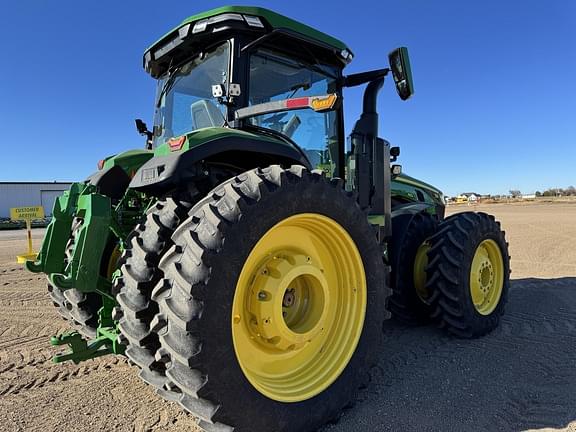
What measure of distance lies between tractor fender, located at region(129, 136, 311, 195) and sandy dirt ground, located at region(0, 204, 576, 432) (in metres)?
1.42

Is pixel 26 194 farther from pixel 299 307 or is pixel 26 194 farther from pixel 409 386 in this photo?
pixel 409 386

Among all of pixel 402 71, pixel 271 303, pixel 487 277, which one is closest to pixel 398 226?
pixel 487 277

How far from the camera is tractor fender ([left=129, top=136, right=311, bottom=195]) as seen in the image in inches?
92.5

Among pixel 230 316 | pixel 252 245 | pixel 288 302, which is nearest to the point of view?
pixel 230 316

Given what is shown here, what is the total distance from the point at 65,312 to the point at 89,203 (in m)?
1.70

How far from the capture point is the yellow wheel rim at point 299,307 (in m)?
2.40

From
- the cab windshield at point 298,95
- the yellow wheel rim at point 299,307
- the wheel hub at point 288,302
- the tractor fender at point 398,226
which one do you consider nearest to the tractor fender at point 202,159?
the cab windshield at point 298,95

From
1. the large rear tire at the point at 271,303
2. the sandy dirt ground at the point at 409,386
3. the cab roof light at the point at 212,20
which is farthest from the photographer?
the cab roof light at the point at 212,20

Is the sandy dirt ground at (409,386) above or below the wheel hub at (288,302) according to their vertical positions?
below

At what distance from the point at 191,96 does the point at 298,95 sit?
870mm

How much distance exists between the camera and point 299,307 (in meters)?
2.79

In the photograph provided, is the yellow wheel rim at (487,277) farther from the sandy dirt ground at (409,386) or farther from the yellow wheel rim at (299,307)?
the yellow wheel rim at (299,307)

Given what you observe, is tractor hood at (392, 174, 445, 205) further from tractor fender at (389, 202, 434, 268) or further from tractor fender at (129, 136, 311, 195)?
tractor fender at (129, 136, 311, 195)

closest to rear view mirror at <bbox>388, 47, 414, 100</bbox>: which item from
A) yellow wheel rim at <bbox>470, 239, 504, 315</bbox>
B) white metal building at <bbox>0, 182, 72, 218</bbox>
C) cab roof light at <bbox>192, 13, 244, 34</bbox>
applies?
cab roof light at <bbox>192, 13, 244, 34</bbox>
